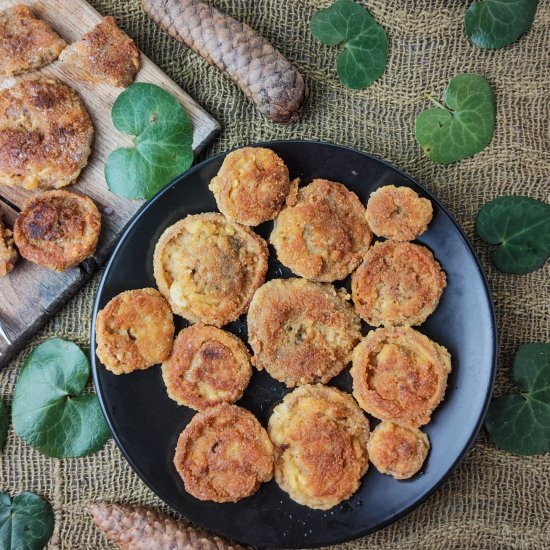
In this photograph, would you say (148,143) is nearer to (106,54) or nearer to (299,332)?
(106,54)

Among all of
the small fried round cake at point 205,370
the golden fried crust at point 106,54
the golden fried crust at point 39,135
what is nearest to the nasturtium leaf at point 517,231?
the small fried round cake at point 205,370

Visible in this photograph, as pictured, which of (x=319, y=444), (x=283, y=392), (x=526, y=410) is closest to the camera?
(x=319, y=444)

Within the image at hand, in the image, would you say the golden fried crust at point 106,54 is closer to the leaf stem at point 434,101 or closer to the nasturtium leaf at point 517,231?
the leaf stem at point 434,101

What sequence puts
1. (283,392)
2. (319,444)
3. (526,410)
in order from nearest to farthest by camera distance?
(319,444), (283,392), (526,410)

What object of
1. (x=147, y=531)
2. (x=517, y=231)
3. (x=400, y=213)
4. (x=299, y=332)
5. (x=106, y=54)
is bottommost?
(x=147, y=531)

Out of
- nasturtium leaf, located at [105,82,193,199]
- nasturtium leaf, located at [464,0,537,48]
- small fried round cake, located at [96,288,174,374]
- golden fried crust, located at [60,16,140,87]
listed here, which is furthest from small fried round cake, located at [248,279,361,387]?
nasturtium leaf, located at [464,0,537,48]

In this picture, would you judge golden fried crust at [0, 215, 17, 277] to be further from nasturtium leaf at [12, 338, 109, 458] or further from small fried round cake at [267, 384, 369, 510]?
small fried round cake at [267, 384, 369, 510]

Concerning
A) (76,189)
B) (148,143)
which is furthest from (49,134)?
(148,143)
